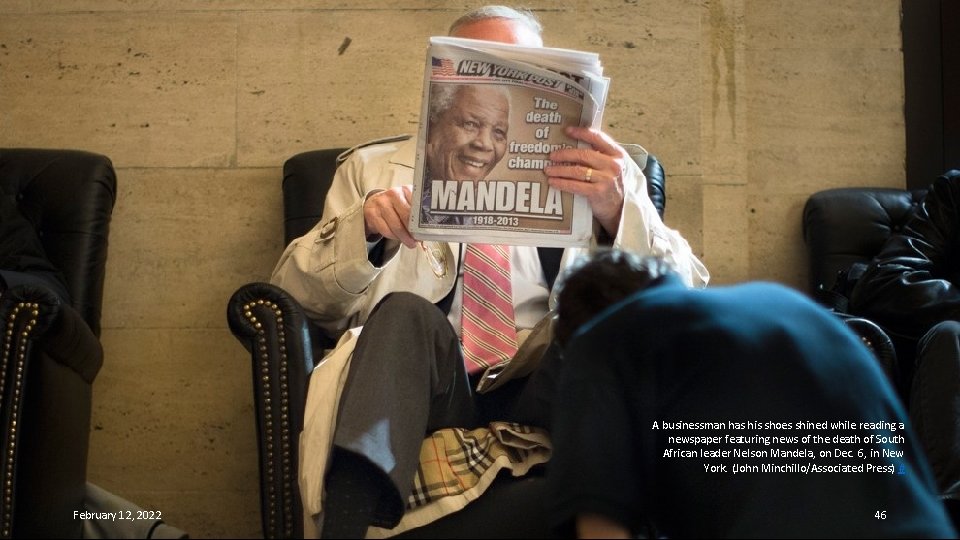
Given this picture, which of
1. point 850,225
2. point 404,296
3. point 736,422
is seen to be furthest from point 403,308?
point 850,225

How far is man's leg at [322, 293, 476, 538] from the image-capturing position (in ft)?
5.47

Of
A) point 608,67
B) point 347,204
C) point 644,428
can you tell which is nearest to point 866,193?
point 608,67

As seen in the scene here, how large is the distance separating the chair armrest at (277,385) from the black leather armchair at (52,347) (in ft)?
1.49

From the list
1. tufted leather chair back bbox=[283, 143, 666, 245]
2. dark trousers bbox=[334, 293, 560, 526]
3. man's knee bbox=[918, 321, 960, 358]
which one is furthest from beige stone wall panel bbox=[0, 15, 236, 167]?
man's knee bbox=[918, 321, 960, 358]

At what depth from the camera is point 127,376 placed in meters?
3.01

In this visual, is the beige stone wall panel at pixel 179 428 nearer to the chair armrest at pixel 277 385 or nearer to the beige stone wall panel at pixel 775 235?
the chair armrest at pixel 277 385

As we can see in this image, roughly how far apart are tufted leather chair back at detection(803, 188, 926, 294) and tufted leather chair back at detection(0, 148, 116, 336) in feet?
6.04

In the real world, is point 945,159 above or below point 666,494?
above

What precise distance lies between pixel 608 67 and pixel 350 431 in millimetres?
1676

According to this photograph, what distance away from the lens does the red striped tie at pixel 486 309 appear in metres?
2.21

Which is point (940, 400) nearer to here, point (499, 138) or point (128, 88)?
point (499, 138)

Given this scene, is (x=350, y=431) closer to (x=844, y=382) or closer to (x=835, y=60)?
(x=844, y=382)

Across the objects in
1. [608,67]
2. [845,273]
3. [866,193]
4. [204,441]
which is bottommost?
[204,441]

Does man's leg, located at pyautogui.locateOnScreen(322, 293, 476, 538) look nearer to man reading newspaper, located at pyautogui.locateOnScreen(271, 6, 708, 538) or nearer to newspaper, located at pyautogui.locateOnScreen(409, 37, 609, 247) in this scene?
man reading newspaper, located at pyautogui.locateOnScreen(271, 6, 708, 538)
